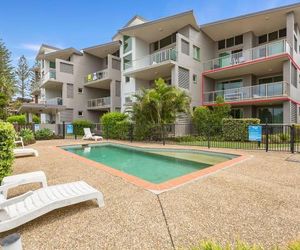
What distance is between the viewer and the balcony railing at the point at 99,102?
27.3 meters

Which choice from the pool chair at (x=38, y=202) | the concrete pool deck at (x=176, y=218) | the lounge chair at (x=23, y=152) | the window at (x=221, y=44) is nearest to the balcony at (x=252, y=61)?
the window at (x=221, y=44)

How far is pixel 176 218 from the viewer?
11.3 feet

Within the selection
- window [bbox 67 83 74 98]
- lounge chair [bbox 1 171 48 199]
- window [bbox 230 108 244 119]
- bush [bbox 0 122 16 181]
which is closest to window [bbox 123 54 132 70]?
window [bbox 67 83 74 98]

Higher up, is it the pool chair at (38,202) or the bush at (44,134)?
the bush at (44,134)

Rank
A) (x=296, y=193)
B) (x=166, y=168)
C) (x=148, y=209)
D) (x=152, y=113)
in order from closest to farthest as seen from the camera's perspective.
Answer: (x=148, y=209), (x=296, y=193), (x=166, y=168), (x=152, y=113)

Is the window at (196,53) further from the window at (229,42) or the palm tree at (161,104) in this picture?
the palm tree at (161,104)

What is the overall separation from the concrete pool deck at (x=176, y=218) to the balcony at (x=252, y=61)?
577 inches

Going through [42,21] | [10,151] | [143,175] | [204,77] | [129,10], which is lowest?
[143,175]

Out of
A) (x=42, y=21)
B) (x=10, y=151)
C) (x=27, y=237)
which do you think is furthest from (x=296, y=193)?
(x=42, y=21)

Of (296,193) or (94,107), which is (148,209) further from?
(94,107)

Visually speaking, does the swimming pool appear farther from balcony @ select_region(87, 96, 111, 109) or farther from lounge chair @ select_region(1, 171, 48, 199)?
balcony @ select_region(87, 96, 111, 109)

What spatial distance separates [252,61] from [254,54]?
3.50 feet

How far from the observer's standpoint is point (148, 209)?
378cm

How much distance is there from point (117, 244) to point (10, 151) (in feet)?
12.8
